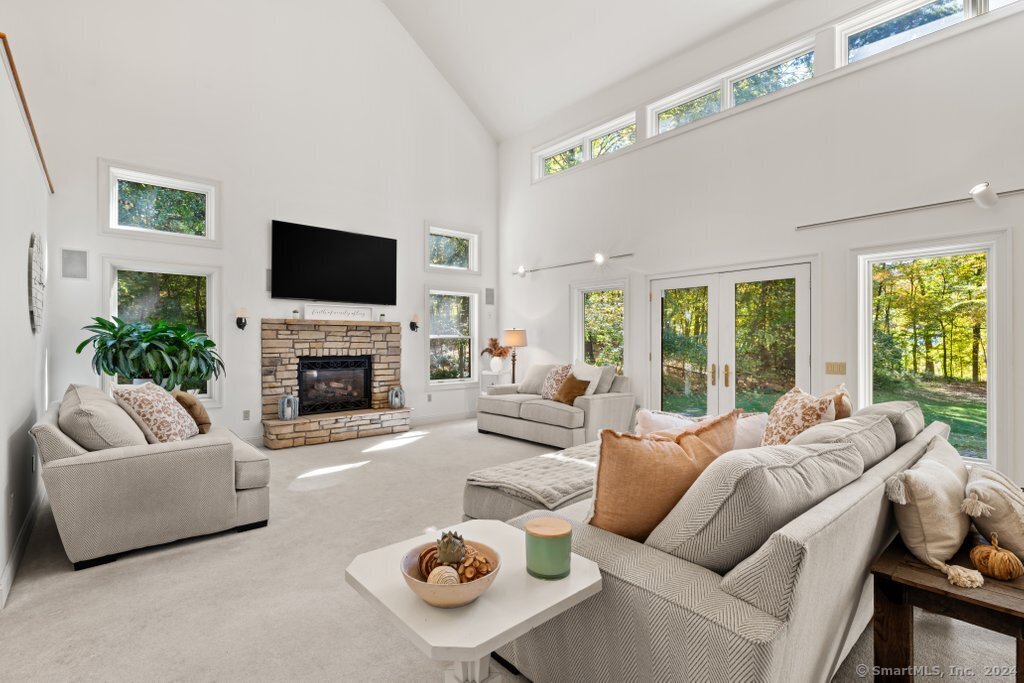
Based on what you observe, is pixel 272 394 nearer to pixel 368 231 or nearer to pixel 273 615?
pixel 368 231

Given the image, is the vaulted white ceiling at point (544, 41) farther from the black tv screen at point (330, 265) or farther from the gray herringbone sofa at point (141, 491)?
the gray herringbone sofa at point (141, 491)

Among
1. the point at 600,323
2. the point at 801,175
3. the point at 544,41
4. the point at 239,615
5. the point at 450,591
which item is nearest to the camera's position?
the point at 450,591

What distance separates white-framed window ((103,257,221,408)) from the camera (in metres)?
4.78

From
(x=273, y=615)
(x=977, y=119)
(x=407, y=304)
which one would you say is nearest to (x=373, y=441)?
(x=407, y=304)

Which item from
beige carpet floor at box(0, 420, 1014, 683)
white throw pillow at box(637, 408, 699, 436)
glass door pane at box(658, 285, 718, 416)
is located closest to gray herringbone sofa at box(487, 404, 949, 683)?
beige carpet floor at box(0, 420, 1014, 683)

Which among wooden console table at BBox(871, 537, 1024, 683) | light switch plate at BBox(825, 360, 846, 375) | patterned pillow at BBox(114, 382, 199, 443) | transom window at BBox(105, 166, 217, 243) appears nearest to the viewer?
wooden console table at BBox(871, 537, 1024, 683)

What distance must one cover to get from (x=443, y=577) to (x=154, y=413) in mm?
2994

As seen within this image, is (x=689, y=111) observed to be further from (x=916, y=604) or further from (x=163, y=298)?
(x=163, y=298)

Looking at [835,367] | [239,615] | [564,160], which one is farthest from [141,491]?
[564,160]

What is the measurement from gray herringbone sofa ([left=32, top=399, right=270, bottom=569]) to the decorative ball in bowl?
2.13 m

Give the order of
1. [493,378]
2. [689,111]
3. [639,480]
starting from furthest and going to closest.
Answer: [493,378] < [689,111] < [639,480]

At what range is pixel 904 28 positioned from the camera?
4.07 meters

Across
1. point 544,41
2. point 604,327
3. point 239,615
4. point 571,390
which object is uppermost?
point 544,41

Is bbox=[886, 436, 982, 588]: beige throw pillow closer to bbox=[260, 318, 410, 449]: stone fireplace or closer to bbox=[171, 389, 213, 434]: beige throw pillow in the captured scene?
bbox=[171, 389, 213, 434]: beige throw pillow
